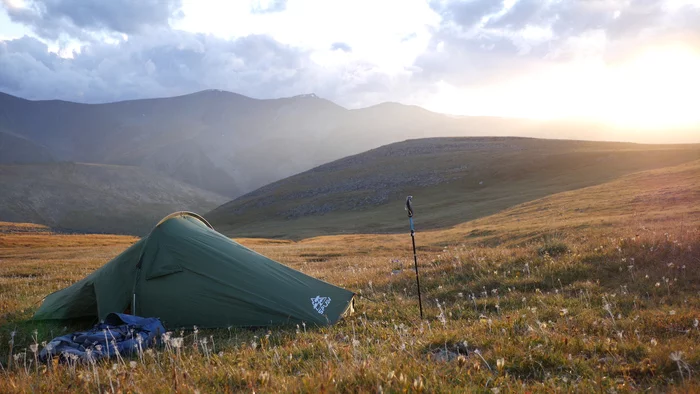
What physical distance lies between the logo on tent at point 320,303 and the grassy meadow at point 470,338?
509mm

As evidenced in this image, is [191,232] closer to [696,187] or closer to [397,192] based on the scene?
[696,187]

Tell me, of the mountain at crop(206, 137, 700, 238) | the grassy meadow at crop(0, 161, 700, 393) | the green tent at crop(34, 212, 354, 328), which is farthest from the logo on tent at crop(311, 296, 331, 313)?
the mountain at crop(206, 137, 700, 238)

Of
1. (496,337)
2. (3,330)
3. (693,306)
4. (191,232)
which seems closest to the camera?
(496,337)

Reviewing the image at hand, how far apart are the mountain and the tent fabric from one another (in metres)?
48.4

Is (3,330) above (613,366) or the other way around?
the other way around

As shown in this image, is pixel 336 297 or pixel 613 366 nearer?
pixel 613 366

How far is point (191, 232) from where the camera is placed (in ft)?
31.6

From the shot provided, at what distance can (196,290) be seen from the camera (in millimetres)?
8500

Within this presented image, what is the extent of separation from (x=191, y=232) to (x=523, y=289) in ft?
23.5

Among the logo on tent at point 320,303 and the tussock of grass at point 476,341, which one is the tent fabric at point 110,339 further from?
the logo on tent at point 320,303

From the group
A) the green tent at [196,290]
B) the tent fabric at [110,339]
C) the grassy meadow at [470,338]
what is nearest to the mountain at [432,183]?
the grassy meadow at [470,338]

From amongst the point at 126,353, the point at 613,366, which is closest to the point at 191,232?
the point at 126,353

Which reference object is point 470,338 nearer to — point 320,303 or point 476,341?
point 476,341

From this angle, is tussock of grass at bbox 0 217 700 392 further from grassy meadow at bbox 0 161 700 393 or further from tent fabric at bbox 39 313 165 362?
tent fabric at bbox 39 313 165 362
